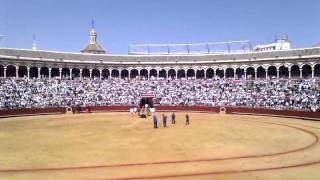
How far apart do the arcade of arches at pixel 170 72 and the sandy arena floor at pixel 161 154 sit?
32.9m

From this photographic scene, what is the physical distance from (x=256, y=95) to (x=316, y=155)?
3489cm

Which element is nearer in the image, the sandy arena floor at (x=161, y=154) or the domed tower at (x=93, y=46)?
the sandy arena floor at (x=161, y=154)

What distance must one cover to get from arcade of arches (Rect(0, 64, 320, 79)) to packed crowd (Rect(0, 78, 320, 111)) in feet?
12.4

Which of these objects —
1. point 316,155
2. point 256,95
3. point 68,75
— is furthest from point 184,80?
point 316,155

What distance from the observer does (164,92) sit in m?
61.5

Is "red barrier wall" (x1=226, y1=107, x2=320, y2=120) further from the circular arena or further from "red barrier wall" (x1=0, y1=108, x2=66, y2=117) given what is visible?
"red barrier wall" (x1=0, y1=108, x2=66, y2=117)

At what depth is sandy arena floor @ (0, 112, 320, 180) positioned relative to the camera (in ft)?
50.5

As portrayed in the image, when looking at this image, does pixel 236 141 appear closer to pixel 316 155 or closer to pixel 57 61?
pixel 316 155

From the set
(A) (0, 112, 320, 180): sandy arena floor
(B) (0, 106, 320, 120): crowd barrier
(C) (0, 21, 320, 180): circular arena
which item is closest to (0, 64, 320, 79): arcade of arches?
(C) (0, 21, 320, 180): circular arena

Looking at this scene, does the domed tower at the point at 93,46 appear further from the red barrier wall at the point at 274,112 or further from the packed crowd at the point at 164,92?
the red barrier wall at the point at 274,112

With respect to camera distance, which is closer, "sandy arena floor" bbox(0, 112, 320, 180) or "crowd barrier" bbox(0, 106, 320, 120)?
"sandy arena floor" bbox(0, 112, 320, 180)

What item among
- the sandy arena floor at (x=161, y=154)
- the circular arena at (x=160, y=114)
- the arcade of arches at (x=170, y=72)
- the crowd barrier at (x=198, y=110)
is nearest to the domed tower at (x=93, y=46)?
the circular arena at (x=160, y=114)

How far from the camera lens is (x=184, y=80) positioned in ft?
218

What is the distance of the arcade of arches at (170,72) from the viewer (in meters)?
59.6
